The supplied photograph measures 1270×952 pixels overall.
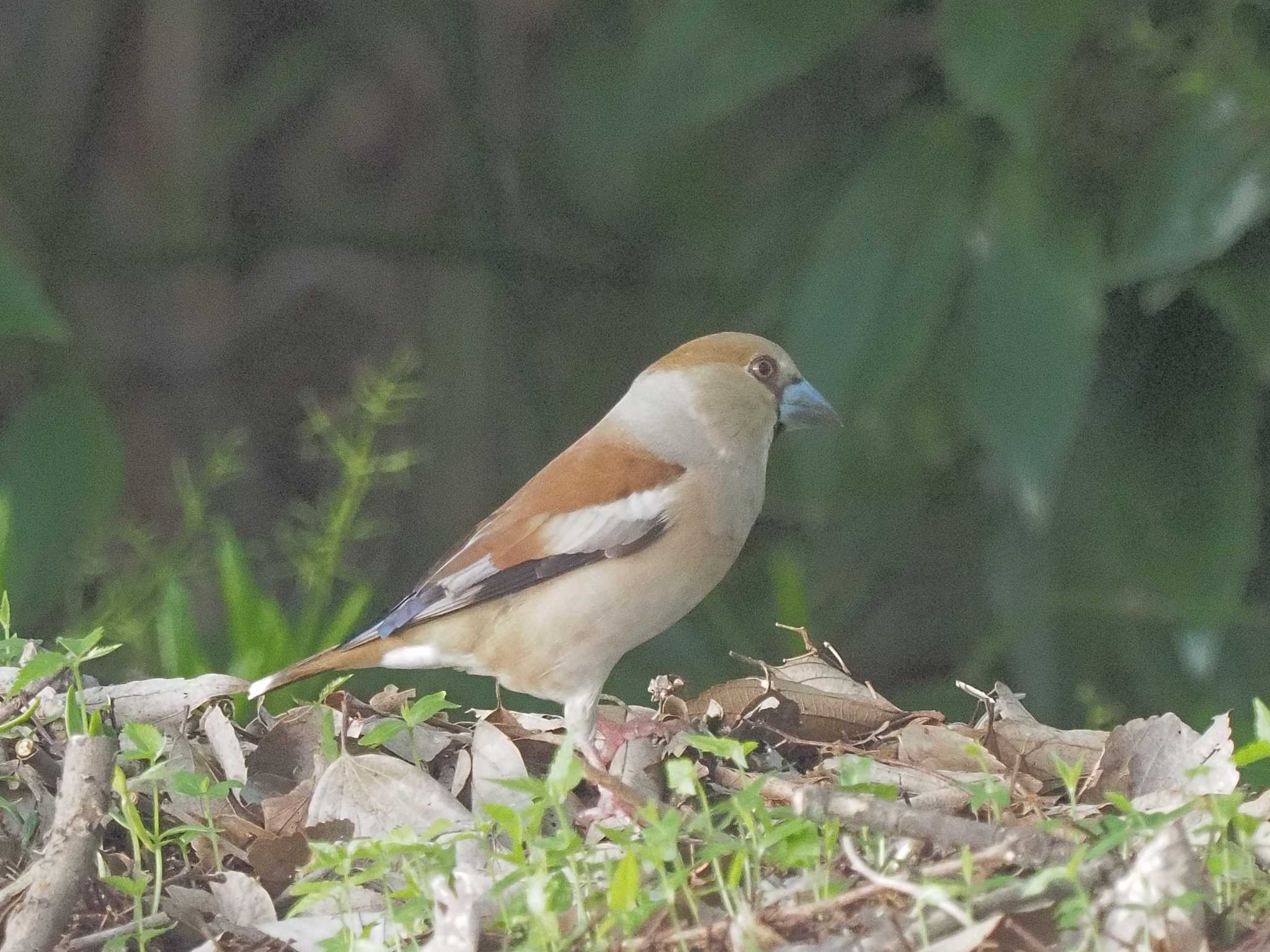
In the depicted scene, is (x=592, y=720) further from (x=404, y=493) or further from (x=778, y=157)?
(x=404, y=493)

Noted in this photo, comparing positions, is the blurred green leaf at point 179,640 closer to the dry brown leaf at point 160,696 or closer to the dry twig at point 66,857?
the dry brown leaf at point 160,696

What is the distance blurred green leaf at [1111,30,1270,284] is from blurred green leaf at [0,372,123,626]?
103 inches

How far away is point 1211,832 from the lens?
199 cm

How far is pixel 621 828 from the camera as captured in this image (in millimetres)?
2275

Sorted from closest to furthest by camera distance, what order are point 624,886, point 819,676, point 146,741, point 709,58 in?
point 624,886
point 146,741
point 819,676
point 709,58

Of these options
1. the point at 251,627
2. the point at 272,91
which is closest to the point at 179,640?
the point at 251,627

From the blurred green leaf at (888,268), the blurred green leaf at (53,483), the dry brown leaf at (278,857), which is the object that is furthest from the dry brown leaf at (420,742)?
the blurred green leaf at (53,483)

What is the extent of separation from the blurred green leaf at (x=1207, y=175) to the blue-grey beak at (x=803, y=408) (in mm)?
812

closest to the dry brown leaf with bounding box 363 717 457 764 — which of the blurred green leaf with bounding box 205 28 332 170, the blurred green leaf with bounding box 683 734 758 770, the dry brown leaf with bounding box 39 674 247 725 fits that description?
the dry brown leaf with bounding box 39 674 247 725

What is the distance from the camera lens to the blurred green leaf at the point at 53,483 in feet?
13.8

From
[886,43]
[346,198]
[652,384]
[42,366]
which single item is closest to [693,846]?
[652,384]

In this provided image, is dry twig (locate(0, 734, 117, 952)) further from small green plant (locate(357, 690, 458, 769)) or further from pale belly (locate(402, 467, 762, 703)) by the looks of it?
pale belly (locate(402, 467, 762, 703))

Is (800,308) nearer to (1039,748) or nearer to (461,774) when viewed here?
(1039,748)

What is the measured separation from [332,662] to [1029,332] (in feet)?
5.72
